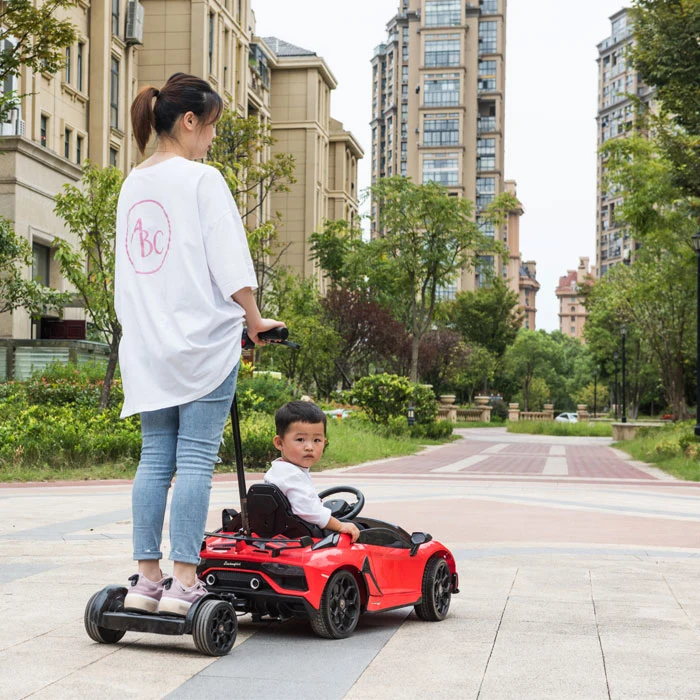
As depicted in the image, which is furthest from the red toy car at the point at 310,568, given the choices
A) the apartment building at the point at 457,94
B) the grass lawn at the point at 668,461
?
the apartment building at the point at 457,94

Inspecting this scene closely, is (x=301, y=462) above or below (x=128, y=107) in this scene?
below

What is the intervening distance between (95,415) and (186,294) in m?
13.0

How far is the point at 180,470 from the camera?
3.98 metres

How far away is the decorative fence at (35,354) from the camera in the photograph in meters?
24.9

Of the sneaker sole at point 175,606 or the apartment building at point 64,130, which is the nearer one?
the sneaker sole at point 175,606

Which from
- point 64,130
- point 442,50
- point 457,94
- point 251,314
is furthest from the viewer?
point 457,94

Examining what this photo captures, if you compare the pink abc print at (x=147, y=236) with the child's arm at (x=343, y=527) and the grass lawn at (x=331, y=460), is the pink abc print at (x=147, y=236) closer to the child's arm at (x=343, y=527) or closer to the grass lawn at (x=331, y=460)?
the child's arm at (x=343, y=527)

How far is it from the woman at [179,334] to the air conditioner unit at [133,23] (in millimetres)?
39991

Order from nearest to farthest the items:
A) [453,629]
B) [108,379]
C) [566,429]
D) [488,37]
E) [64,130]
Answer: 1. [453,629]
2. [108,379]
3. [64,130]
4. [566,429]
5. [488,37]

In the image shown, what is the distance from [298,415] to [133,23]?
40.7 metres

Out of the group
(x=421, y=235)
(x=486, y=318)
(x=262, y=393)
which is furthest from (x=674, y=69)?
(x=486, y=318)

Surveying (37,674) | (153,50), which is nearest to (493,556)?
(37,674)

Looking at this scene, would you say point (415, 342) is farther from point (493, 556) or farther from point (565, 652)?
point (565, 652)

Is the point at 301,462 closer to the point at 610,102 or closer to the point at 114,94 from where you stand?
the point at 114,94
